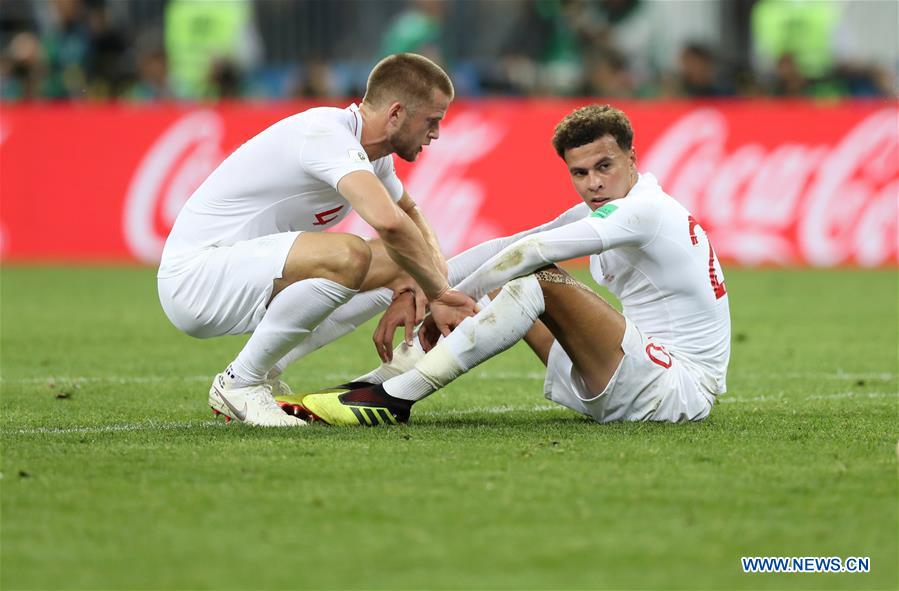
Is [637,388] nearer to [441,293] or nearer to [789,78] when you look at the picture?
[441,293]

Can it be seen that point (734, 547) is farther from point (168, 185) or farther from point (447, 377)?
point (168, 185)

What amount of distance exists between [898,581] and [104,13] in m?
16.1

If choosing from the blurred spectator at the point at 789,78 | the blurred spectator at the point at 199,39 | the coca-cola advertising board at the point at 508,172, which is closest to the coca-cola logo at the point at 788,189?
A: the coca-cola advertising board at the point at 508,172

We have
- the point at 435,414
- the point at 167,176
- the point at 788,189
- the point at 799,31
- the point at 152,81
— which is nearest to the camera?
the point at 435,414

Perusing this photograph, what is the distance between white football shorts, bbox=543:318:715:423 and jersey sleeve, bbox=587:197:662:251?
338 millimetres

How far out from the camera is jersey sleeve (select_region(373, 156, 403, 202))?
6582 millimetres

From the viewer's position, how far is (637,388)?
228 inches

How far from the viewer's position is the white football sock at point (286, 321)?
5922 millimetres

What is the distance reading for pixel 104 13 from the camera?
18.2 m

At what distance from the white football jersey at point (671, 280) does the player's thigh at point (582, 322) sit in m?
0.23

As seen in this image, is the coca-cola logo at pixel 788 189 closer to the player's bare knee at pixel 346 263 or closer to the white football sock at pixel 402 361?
the white football sock at pixel 402 361

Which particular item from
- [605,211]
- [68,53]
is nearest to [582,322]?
[605,211]

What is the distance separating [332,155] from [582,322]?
123 centimetres

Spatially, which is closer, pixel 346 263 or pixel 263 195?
pixel 346 263
